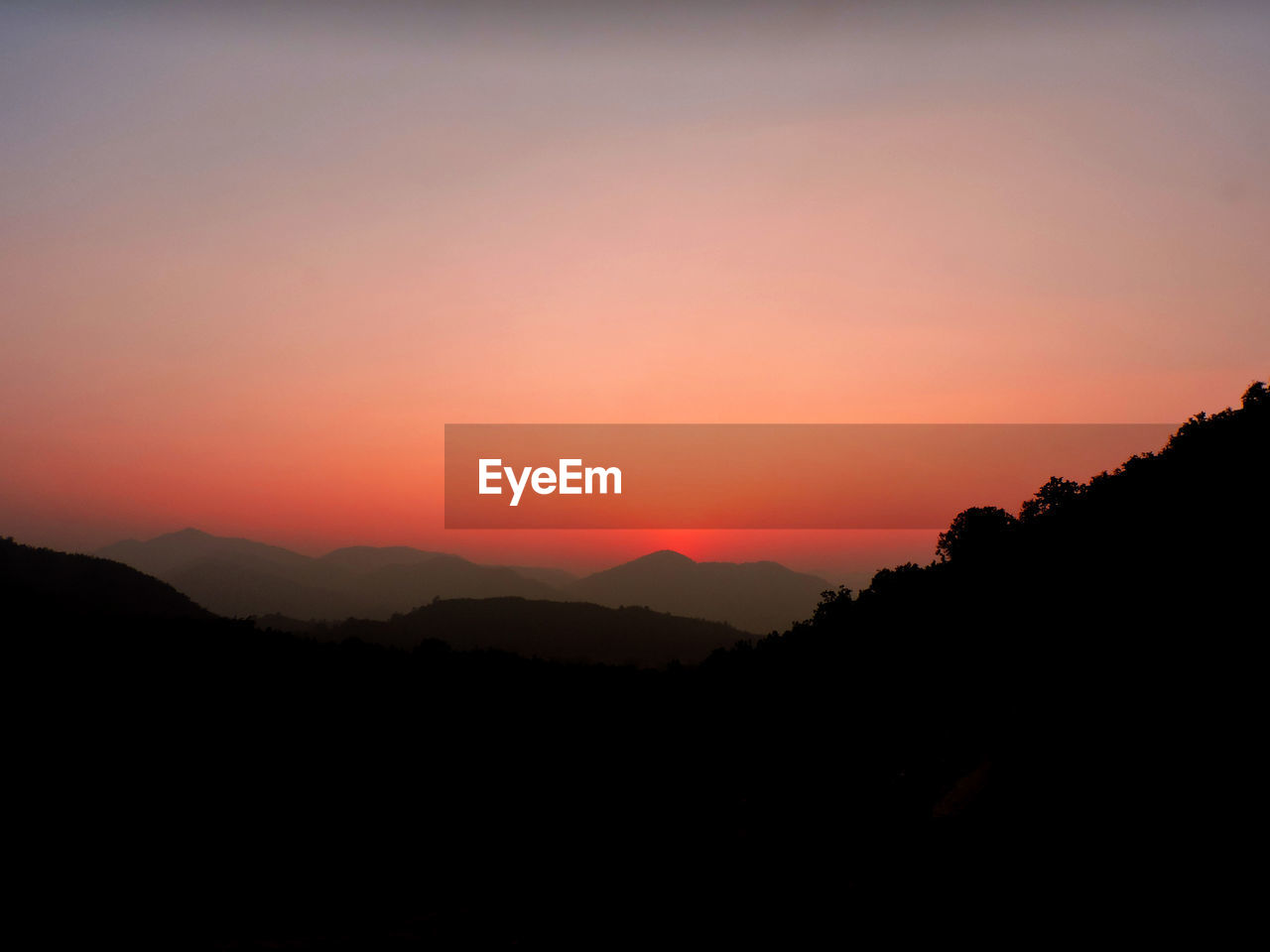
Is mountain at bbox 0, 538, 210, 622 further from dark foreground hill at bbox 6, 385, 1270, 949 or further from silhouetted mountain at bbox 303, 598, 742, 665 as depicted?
dark foreground hill at bbox 6, 385, 1270, 949

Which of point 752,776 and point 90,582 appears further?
point 90,582

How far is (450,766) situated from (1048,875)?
27570mm

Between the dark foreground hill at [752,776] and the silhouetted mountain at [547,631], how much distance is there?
10464cm

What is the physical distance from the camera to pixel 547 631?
172m

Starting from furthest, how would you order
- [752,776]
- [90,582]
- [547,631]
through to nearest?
[547,631] → [90,582] → [752,776]

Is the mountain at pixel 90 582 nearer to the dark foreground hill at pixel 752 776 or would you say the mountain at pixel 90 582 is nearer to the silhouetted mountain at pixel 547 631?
the silhouetted mountain at pixel 547 631

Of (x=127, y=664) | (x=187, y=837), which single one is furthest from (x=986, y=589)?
(x=127, y=664)

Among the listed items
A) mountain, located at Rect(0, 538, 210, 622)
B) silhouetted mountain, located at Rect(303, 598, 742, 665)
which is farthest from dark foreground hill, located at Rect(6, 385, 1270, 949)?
silhouetted mountain, located at Rect(303, 598, 742, 665)

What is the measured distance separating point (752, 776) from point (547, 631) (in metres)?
144

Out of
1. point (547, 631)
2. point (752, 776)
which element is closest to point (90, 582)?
point (547, 631)

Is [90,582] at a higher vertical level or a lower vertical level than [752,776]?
higher

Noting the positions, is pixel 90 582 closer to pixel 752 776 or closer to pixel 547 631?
pixel 547 631

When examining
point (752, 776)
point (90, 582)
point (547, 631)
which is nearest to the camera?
point (752, 776)

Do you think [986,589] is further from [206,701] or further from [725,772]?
[206,701]
